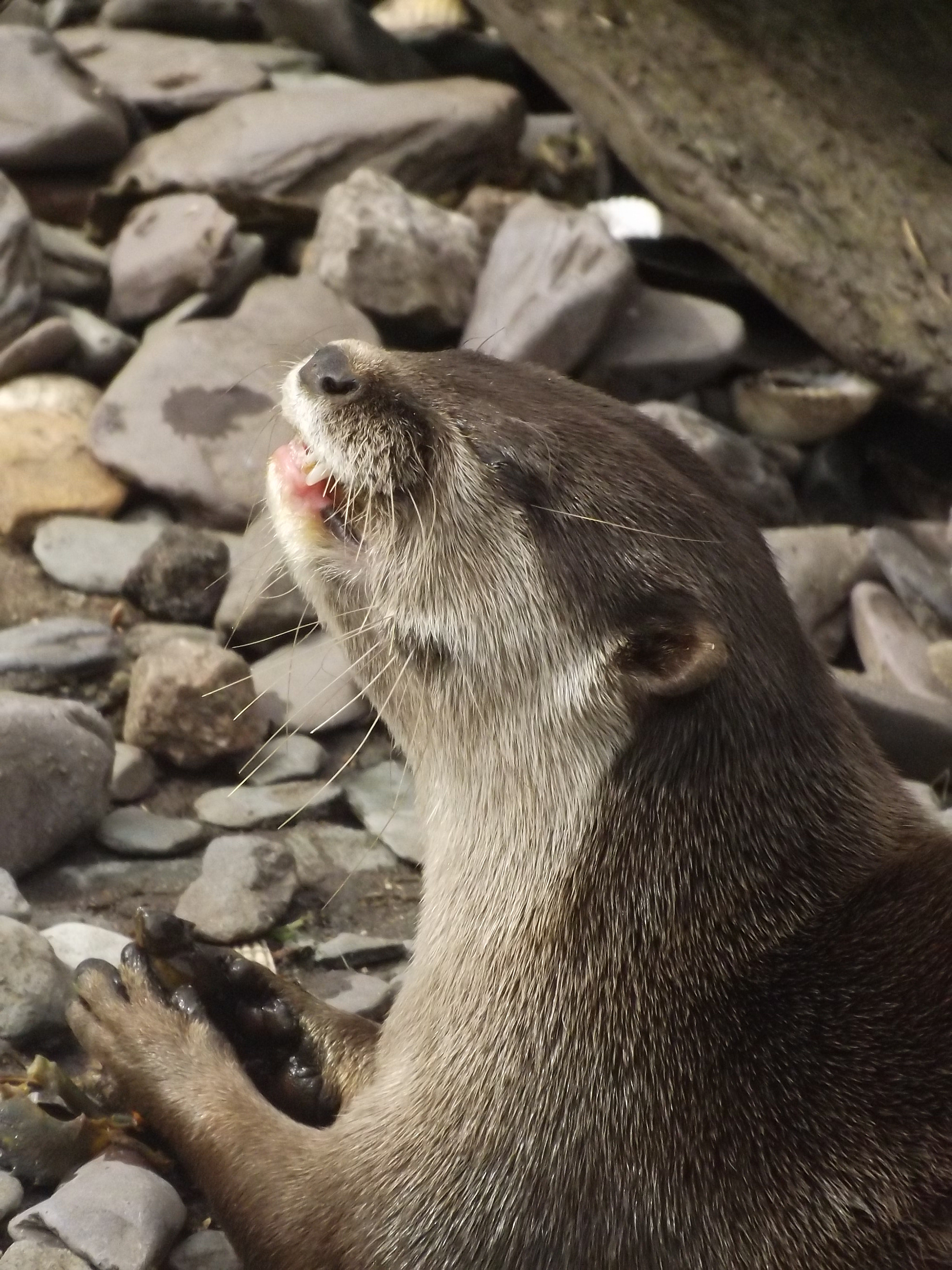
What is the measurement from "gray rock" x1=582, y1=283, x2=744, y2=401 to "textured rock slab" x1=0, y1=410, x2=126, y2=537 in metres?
1.41

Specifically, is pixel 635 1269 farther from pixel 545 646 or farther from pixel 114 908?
pixel 114 908

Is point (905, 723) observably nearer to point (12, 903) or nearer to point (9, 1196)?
point (12, 903)

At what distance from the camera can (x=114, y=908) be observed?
2.82 meters

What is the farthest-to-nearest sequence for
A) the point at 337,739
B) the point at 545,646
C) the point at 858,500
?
the point at 858,500, the point at 337,739, the point at 545,646

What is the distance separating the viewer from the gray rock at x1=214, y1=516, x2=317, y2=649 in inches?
137

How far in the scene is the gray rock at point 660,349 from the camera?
179 inches

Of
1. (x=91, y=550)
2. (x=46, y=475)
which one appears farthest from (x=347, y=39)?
(x=91, y=550)

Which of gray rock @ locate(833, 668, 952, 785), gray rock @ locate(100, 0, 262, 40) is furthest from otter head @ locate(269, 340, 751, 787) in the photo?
gray rock @ locate(100, 0, 262, 40)

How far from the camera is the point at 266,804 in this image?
3.20 metres

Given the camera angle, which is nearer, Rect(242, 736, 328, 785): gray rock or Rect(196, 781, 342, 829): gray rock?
Rect(196, 781, 342, 829): gray rock

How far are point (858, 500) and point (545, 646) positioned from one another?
105 inches

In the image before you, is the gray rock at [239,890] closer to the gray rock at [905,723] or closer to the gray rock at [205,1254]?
the gray rock at [205,1254]

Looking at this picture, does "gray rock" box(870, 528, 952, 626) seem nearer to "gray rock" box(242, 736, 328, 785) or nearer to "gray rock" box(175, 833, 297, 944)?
"gray rock" box(242, 736, 328, 785)

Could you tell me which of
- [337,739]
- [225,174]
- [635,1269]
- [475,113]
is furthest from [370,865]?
[475,113]
